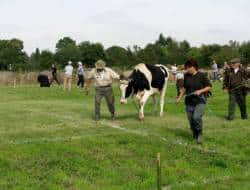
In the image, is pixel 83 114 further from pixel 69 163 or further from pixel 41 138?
pixel 69 163

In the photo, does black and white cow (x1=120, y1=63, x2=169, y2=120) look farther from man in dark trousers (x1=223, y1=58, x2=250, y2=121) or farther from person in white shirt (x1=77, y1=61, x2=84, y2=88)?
person in white shirt (x1=77, y1=61, x2=84, y2=88)

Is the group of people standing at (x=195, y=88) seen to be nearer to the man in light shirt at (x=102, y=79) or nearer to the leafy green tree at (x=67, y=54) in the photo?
the man in light shirt at (x=102, y=79)

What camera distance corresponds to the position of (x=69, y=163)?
1127 cm

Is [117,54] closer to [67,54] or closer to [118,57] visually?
[118,57]

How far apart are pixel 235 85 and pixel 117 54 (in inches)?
2730

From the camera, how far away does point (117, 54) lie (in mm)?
86438

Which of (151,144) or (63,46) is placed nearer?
(151,144)

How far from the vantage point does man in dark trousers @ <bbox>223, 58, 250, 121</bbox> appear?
1755 centimetres

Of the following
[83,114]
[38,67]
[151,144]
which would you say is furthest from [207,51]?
[151,144]

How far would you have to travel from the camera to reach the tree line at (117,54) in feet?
248

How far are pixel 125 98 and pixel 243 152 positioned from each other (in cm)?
521

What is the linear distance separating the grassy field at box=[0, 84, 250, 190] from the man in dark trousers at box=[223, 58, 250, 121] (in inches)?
24.8

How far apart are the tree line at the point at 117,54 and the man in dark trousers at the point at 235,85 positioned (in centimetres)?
5122

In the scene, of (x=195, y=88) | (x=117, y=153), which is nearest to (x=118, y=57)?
(x=195, y=88)
